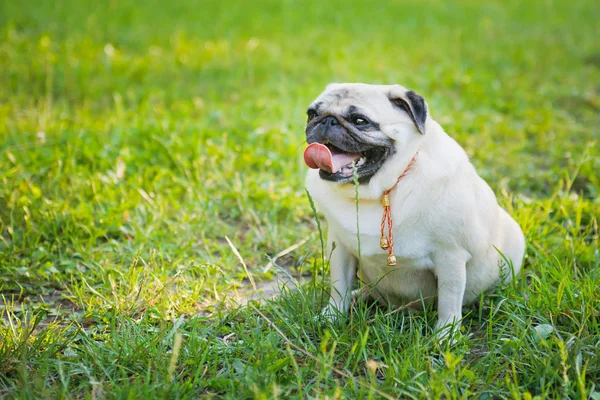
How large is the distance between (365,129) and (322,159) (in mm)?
228

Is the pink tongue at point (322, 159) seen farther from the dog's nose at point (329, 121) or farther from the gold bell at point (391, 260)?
the gold bell at point (391, 260)

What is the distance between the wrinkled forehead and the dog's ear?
0.06m

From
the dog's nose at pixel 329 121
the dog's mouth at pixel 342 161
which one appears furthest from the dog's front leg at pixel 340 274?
the dog's nose at pixel 329 121

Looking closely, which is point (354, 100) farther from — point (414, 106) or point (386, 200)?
point (386, 200)

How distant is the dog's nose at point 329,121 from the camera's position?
2.71m

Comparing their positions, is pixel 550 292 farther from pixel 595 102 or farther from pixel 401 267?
pixel 595 102

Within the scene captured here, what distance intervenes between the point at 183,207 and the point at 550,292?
7.57 feet

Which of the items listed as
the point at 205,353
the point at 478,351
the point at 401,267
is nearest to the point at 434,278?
the point at 401,267

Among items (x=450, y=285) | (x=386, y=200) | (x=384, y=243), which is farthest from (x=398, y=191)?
(x=450, y=285)

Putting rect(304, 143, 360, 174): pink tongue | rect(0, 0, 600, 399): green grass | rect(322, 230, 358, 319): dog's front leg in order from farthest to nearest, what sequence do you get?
rect(322, 230, 358, 319): dog's front leg → rect(304, 143, 360, 174): pink tongue → rect(0, 0, 600, 399): green grass

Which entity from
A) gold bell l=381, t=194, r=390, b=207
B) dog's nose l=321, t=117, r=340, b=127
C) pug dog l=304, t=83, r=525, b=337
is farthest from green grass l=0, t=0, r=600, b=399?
dog's nose l=321, t=117, r=340, b=127

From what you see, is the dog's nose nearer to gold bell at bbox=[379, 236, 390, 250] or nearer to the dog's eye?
the dog's eye

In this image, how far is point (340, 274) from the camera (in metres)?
3.01

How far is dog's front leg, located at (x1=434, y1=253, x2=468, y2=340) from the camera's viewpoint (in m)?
2.74
